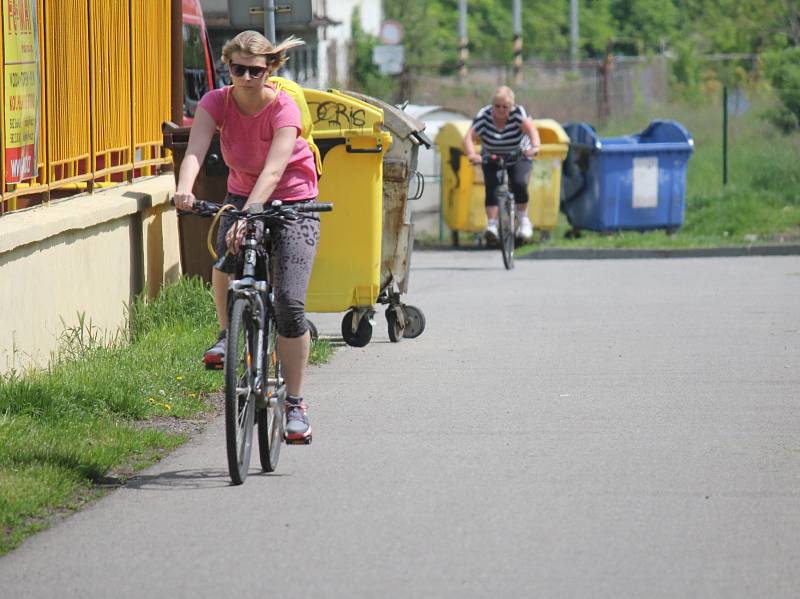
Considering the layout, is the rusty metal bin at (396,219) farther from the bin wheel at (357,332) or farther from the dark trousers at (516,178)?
the dark trousers at (516,178)

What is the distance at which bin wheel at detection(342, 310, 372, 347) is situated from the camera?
35.7 feet

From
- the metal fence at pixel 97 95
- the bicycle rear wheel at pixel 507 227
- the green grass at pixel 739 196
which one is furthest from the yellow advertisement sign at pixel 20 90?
the green grass at pixel 739 196

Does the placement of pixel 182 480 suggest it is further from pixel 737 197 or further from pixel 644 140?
pixel 737 197

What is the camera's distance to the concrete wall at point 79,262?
838cm

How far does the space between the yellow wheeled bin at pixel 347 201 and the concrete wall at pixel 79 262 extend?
3.67ft

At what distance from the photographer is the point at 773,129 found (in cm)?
2734

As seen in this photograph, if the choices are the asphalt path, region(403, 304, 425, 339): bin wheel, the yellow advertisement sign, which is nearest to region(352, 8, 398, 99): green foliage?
region(403, 304, 425, 339): bin wheel

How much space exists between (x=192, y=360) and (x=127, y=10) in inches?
118

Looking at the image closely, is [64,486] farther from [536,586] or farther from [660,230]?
[660,230]

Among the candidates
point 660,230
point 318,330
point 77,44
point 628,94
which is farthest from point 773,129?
point 77,44

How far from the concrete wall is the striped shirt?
238 inches

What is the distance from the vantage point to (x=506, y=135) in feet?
56.9

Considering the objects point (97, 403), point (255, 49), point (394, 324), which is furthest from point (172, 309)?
point (255, 49)

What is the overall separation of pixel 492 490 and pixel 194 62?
1032cm
